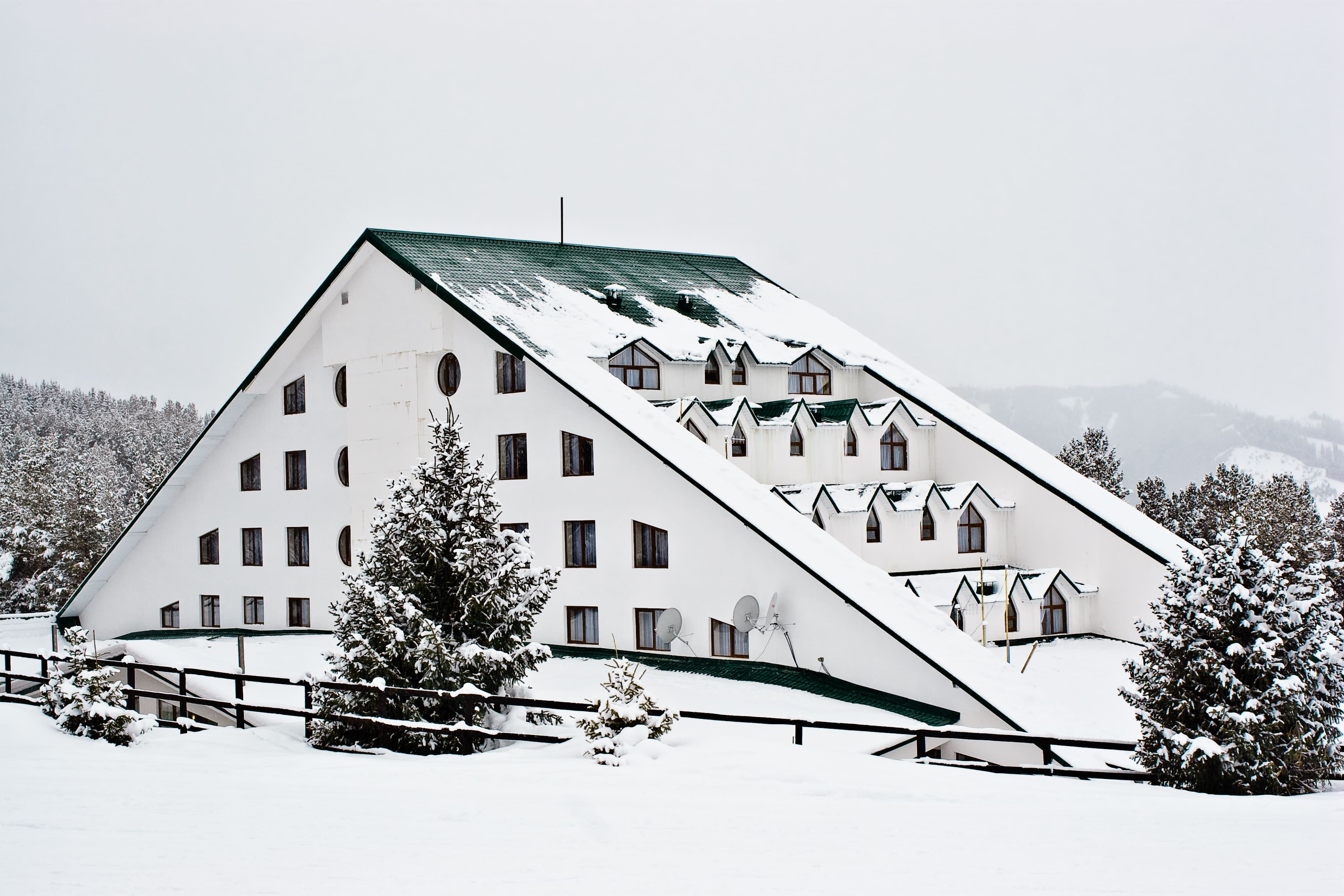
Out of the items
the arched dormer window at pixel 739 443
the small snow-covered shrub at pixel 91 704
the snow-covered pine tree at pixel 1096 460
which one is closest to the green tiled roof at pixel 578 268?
the arched dormer window at pixel 739 443

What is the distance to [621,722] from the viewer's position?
44.9 ft

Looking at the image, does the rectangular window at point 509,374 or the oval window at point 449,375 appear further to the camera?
the oval window at point 449,375

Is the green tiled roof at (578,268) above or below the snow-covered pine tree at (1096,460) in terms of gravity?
above

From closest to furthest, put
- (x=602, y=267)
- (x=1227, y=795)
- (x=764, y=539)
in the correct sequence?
1. (x=1227, y=795)
2. (x=764, y=539)
3. (x=602, y=267)

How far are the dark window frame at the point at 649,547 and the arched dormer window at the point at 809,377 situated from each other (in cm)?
871

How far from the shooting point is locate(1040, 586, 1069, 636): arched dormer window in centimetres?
2705

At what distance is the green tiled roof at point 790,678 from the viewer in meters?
19.8

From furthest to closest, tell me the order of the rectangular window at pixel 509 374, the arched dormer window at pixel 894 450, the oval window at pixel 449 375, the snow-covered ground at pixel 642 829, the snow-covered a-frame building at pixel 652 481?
the arched dormer window at pixel 894 450
the oval window at pixel 449 375
the rectangular window at pixel 509 374
the snow-covered a-frame building at pixel 652 481
the snow-covered ground at pixel 642 829

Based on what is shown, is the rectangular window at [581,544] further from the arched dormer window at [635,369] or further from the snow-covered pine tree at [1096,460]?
the snow-covered pine tree at [1096,460]

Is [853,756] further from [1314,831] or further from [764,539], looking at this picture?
[764,539]

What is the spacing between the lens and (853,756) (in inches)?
551

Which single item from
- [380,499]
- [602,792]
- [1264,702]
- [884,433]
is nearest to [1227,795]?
[1264,702]

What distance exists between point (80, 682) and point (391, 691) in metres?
4.54

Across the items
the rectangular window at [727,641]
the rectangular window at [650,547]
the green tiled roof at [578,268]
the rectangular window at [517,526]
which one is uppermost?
the green tiled roof at [578,268]
